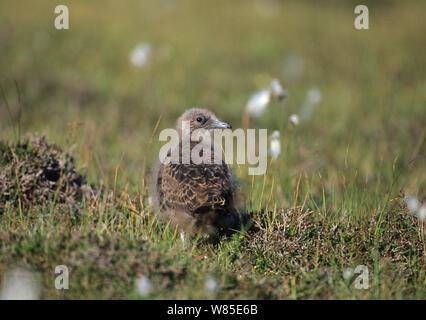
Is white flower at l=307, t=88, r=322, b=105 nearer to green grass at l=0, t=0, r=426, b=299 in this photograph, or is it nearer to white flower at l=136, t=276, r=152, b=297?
green grass at l=0, t=0, r=426, b=299

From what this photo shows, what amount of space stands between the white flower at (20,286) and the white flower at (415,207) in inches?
119

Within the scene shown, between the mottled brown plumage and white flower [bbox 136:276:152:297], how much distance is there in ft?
2.87

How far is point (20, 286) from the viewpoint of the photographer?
309 cm

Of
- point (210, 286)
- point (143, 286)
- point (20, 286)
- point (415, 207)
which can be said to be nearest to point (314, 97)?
point (415, 207)

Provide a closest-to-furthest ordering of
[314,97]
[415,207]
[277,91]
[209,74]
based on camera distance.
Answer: [415,207], [277,91], [314,97], [209,74]

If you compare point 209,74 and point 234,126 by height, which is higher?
point 209,74

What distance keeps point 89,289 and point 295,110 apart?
6608mm

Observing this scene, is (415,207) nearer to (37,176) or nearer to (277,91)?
(277,91)

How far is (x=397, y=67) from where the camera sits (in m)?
11.0

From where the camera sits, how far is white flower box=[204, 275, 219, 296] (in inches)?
126

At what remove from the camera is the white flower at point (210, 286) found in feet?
10.5

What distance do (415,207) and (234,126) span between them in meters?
4.46

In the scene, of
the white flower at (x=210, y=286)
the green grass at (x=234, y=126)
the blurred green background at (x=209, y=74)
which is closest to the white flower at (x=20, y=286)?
the green grass at (x=234, y=126)

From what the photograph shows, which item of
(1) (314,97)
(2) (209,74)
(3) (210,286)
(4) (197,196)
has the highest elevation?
(2) (209,74)
